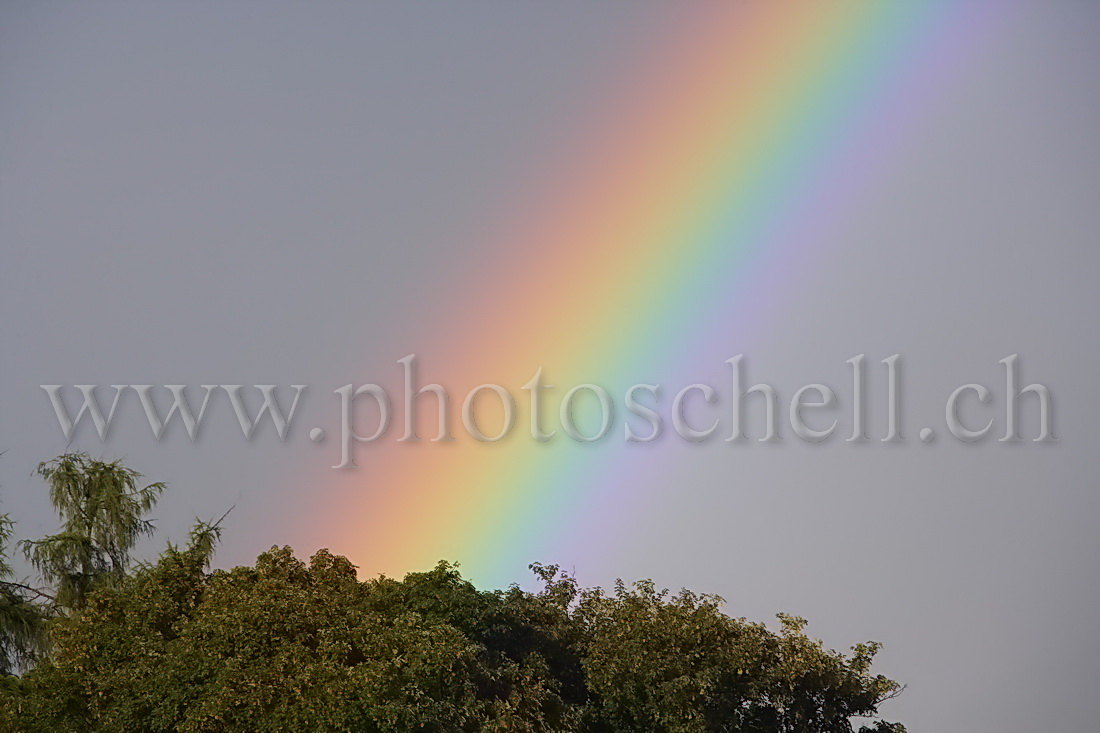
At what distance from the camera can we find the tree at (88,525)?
35.5 m

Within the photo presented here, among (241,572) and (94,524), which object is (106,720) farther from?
(94,524)

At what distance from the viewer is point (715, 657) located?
113ft

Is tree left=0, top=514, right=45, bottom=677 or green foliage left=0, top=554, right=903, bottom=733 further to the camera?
tree left=0, top=514, right=45, bottom=677

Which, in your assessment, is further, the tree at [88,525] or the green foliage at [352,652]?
the tree at [88,525]

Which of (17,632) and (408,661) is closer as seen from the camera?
(408,661)

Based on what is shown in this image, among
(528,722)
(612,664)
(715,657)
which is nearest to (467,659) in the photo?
(528,722)

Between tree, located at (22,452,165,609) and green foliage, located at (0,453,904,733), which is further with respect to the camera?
tree, located at (22,452,165,609)

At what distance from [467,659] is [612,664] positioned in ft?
15.0

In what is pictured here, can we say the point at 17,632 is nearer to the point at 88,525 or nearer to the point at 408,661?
the point at 88,525

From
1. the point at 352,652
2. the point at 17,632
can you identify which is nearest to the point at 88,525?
the point at 17,632

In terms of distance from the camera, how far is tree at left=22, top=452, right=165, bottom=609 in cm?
3550

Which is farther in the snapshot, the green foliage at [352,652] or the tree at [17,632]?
the tree at [17,632]

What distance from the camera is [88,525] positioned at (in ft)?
119

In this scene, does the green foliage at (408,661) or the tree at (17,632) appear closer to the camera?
the green foliage at (408,661)
